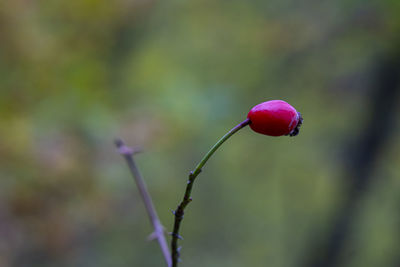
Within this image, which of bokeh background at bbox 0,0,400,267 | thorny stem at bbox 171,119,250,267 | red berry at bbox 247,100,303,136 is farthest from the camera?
bokeh background at bbox 0,0,400,267

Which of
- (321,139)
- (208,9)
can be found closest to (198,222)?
(321,139)

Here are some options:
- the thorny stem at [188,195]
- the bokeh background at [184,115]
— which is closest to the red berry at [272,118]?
the thorny stem at [188,195]

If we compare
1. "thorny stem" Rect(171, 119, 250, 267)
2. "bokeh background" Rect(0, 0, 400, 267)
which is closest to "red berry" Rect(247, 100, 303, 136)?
"thorny stem" Rect(171, 119, 250, 267)

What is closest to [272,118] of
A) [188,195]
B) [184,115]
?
[188,195]

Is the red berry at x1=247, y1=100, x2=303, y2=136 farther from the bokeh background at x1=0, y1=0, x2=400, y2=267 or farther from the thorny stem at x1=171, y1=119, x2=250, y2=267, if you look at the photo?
the bokeh background at x1=0, y1=0, x2=400, y2=267

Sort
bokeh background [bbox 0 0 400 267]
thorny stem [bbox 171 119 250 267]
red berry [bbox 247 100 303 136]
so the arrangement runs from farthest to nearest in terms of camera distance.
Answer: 1. bokeh background [bbox 0 0 400 267]
2. red berry [bbox 247 100 303 136]
3. thorny stem [bbox 171 119 250 267]

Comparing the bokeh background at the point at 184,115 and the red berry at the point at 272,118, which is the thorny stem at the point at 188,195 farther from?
the bokeh background at the point at 184,115

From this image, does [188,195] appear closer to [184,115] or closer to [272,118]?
[272,118]
